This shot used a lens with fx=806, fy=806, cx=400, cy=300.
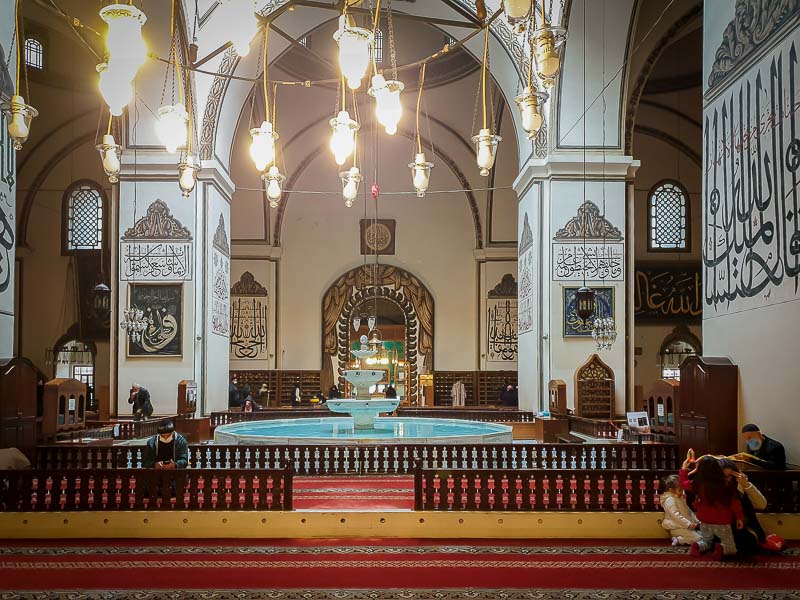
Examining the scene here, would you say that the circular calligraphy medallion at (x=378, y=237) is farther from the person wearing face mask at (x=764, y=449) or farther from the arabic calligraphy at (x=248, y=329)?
the person wearing face mask at (x=764, y=449)

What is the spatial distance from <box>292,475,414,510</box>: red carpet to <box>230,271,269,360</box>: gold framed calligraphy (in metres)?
11.9

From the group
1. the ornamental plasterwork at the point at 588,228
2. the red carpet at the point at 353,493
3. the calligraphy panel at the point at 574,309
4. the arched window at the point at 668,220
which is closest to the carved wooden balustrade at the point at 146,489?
the red carpet at the point at 353,493

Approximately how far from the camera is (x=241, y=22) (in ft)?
17.7

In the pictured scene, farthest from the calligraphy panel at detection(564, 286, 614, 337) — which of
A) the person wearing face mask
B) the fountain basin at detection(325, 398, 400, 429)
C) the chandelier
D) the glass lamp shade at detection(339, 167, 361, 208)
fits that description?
the person wearing face mask

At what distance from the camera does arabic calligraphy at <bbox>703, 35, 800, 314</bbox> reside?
5.78 meters

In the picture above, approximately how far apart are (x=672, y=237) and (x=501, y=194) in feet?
13.4

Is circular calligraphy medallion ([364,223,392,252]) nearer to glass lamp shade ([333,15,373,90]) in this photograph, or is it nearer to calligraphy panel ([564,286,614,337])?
calligraphy panel ([564,286,614,337])

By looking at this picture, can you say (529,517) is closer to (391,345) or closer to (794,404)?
(794,404)

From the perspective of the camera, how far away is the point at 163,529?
204 inches

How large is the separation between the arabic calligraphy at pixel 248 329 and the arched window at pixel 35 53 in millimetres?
6378

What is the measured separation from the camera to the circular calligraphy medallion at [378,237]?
761 inches

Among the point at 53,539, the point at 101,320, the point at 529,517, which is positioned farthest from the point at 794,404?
the point at 101,320

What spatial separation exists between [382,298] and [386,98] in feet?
42.0

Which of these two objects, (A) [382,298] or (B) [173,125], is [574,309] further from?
(A) [382,298]
